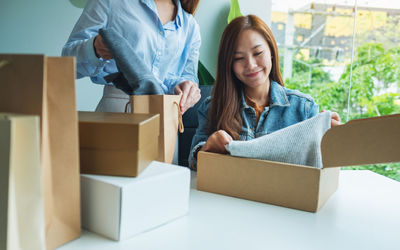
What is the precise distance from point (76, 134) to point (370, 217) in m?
0.57

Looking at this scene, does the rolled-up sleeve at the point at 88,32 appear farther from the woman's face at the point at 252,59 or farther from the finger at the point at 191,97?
the woman's face at the point at 252,59

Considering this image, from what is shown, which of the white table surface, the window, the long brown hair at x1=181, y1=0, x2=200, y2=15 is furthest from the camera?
the window

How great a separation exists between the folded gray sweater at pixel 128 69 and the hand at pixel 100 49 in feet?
0.25

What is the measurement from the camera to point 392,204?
2.43ft

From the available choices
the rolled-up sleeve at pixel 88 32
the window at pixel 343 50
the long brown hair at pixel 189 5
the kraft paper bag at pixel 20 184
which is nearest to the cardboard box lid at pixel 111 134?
the kraft paper bag at pixel 20 184

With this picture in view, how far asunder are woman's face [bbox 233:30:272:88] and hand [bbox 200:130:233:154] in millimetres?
345

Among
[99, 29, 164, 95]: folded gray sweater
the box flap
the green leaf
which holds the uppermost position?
the green leaf

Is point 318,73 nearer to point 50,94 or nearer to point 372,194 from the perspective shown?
point 372,194

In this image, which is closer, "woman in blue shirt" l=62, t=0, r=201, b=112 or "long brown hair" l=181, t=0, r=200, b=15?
"woman in blue shirt" l=62, t=0, r=201, b=112

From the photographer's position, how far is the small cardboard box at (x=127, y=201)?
1.66ft

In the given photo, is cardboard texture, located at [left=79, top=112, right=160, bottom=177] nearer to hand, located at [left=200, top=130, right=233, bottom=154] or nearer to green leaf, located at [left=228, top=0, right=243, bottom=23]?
hand, located at [left=200, top=130, right=233, bottom=154]

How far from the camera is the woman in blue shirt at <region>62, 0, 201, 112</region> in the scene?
1021 mm

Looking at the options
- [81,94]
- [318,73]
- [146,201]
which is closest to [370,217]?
[146,201]

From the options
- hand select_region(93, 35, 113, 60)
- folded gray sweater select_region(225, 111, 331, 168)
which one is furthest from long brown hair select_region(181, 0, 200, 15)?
folded gray sweater select_region(225, 111, 331, 168)
